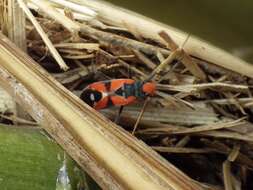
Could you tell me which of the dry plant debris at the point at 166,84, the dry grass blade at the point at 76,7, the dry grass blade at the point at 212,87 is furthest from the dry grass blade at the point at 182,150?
the dry grass blade at the point at 76,7

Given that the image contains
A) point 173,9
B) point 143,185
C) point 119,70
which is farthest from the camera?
point 119,70

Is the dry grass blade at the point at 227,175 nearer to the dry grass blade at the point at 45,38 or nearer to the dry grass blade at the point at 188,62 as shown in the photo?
the dry grass blade at the point at 188,62

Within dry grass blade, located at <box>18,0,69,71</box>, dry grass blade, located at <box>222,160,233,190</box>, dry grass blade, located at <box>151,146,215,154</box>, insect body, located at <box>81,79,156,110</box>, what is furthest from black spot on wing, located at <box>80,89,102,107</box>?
dry grass blade, located at <box>222,160,233,190</box>

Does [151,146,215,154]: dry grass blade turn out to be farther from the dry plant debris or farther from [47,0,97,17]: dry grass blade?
[47,0,97,17]: dry grass blade

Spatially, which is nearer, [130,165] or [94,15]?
[130,165]

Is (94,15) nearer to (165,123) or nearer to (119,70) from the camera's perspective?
(119,70)

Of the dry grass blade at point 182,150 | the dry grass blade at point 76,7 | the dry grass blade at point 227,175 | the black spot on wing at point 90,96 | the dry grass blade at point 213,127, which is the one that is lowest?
the dry grass blade at point 227,175

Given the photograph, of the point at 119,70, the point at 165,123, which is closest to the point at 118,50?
the point at 119,70
